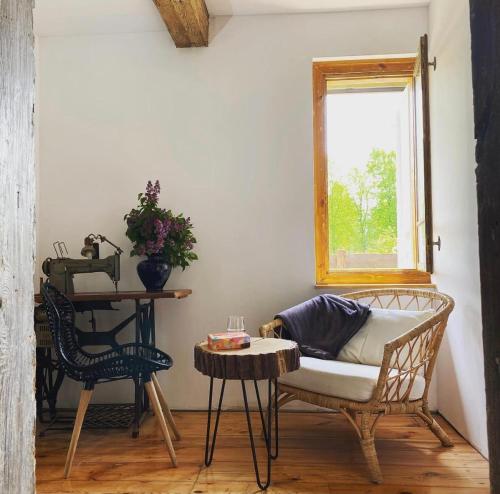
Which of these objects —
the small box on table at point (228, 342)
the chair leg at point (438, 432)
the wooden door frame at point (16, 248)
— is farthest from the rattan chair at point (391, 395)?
the wooden door frame at point (16, 248)

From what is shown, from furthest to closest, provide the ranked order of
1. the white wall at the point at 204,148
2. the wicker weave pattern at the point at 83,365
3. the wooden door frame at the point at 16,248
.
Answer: the white wall at the point at 204,148, the wicker weave pattern at the point at 83,365, the wooden door frame at the point at 16,248

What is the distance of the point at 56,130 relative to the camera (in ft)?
10.9

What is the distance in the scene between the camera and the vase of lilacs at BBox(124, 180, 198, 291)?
2879mm

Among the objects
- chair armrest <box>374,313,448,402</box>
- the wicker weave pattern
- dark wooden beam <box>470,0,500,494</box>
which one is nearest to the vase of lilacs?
the wicker weave pattern

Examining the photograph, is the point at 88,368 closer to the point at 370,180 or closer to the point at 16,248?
the point at 16,248

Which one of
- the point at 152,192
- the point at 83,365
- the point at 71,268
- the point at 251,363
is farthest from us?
the point at 152,192

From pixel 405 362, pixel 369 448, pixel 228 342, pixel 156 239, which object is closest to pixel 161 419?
pixel 228 342

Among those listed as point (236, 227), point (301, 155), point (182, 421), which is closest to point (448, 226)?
point (301, 155)

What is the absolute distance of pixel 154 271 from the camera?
2.90 metres

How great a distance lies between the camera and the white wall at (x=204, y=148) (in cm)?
316

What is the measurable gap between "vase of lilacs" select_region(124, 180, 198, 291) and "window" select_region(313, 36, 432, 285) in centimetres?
94

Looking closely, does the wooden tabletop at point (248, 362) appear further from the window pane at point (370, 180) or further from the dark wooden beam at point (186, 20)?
the dark wooden beam at point (186, 20)

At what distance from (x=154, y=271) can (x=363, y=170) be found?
1623 mm

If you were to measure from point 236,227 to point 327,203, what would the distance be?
66 centimetres
